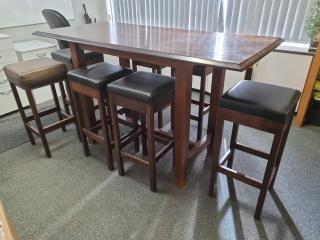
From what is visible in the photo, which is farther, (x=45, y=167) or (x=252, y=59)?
(x=45, y=167)

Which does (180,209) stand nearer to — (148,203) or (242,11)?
(148,203)

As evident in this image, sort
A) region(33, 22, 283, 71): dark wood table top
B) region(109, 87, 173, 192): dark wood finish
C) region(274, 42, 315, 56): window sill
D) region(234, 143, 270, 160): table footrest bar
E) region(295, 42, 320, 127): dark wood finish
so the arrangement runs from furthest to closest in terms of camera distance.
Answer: region(274, 42, 315, 56): window sill → region(295, 42, 320, 127): dark wood finish → region(234, 143, 270, 160): table footrest bar → region(109, 87, 173, 192): dark wood finish → region(33, 22, 283, 71): dark wood table top

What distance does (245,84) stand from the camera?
152 centimetres

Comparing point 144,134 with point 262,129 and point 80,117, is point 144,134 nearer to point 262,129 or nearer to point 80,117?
point 80,117

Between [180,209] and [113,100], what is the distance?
86 cm

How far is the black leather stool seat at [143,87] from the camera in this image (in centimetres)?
145

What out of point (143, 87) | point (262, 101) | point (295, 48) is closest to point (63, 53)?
point (143, 87)

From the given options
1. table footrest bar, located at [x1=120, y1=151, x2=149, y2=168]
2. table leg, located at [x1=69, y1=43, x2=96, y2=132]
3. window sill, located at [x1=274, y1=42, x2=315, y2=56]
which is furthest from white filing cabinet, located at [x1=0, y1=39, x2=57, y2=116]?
window sill, located at [x1=274, y1=42, x2=315, y2=56]

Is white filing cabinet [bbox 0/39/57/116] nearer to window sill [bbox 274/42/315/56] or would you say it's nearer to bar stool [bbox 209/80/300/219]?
bar stool [bbox 209/80/300/219]

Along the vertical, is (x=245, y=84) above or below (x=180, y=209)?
above

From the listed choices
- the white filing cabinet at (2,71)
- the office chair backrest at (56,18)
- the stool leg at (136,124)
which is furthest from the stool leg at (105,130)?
the white filing cabinet at (2,71)

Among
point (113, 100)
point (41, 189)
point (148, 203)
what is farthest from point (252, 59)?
point (41, 189)

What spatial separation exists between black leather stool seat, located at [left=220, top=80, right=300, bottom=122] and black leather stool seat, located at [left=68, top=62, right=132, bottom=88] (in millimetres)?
833

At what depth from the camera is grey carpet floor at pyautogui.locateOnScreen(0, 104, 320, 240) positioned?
148cm
